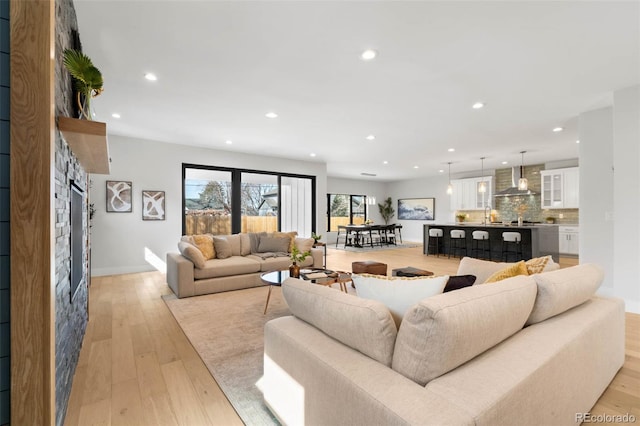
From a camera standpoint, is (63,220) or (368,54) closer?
(63,220)

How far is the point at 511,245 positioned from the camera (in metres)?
7.20

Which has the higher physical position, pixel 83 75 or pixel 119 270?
pixel 83 75

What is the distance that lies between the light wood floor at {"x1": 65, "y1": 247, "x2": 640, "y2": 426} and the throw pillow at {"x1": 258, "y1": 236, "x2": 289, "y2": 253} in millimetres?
2123

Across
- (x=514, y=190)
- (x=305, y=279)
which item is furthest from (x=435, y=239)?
(x=305, y=279)

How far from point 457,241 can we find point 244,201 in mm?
5875

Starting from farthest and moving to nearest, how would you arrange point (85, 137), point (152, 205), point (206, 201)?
point (206, 201) < point (152, 205) < point (85, 137)

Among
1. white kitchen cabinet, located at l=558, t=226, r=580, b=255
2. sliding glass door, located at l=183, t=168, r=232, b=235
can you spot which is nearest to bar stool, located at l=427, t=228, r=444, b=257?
white kitchen cabinet, located at l=558, t=226, r=580, b=255

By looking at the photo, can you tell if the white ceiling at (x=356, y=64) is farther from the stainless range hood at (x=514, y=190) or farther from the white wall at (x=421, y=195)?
the white wall at (x=421, y=195)

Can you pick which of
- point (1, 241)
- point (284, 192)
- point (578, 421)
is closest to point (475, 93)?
point (578, 421)

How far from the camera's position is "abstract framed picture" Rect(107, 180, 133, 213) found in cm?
561

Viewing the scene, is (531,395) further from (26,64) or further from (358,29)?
(358,29)

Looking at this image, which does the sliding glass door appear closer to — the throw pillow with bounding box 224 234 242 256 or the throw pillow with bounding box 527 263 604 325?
the throw pillow with bounding box 224 234 242 256

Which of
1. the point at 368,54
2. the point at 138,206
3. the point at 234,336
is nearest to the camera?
the point at 368,54

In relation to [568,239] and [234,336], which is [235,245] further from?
[568,239]
